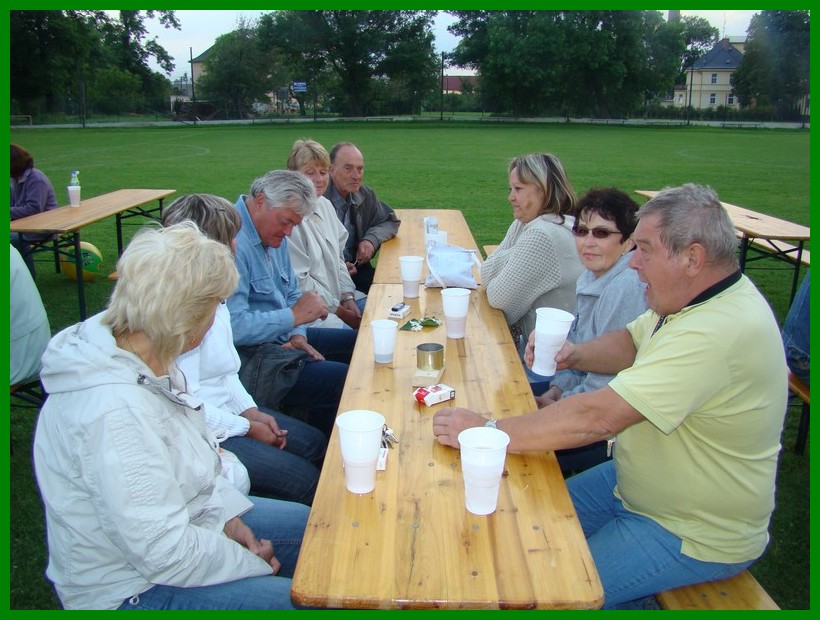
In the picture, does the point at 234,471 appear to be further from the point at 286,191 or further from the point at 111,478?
the point at 286,191

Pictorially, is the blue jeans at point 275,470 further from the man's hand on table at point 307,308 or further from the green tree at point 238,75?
the green tree at point 238,75

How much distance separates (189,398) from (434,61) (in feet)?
178

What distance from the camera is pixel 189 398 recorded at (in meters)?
1.89

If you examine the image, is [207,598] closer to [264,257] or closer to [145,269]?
[145,269]

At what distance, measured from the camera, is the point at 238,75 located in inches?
2110

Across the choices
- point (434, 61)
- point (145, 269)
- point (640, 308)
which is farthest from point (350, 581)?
point (434, 61)

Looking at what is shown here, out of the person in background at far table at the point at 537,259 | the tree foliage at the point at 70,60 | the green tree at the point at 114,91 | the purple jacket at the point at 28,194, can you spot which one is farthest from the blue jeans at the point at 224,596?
the green tree at the point at 114,91

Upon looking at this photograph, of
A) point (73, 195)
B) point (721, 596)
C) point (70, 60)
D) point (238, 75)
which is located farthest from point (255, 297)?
point (238, 75)

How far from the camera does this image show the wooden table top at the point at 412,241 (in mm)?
4402

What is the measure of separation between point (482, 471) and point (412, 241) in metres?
4.03

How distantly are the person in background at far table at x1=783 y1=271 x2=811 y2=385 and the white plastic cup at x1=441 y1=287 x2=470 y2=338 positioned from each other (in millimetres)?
1567

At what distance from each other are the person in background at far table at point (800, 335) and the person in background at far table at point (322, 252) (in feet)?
8.40

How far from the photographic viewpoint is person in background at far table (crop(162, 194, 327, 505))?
2.65 metres

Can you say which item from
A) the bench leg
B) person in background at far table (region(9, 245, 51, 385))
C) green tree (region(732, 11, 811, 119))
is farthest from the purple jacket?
green tree (region(732, 11, 811, 119))
